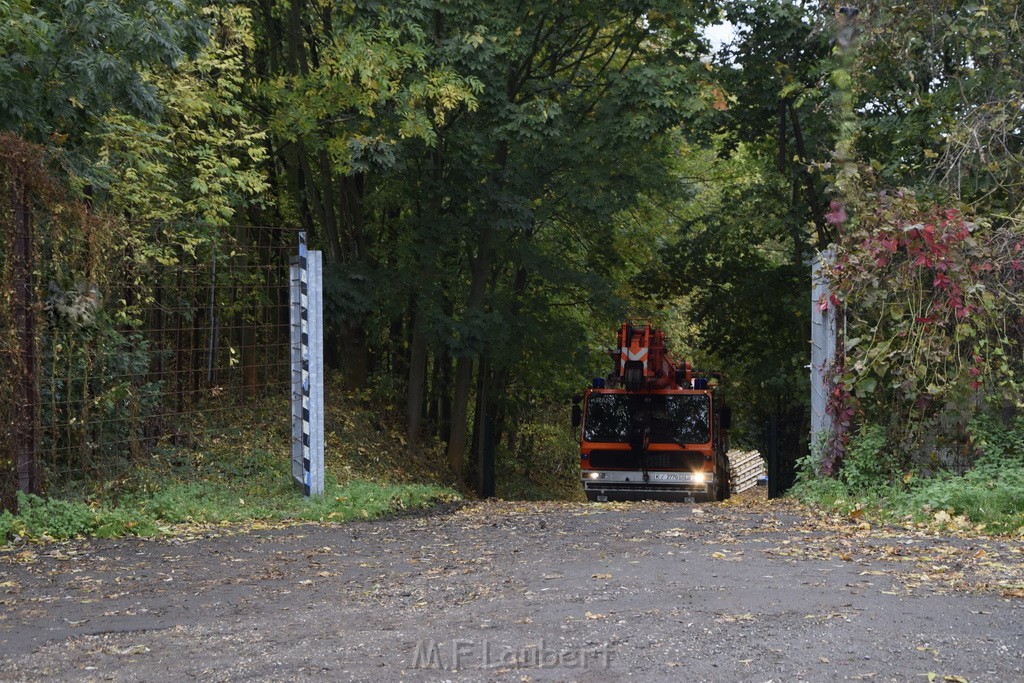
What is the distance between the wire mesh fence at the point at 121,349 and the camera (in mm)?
10797

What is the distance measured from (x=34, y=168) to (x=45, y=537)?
3.36 m

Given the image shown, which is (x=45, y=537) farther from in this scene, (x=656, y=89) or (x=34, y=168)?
(x=656, y=89)

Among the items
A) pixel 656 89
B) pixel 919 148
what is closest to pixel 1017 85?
pixel 919 148

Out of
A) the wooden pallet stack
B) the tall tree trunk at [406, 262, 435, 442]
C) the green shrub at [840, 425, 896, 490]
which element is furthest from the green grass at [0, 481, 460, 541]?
the wooden pallet stack

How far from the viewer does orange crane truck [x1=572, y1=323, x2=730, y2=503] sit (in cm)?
2019

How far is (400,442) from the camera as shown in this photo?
73.9ft

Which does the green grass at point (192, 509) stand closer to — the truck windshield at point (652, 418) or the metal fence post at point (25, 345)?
the metal fence post at point (25, 345)

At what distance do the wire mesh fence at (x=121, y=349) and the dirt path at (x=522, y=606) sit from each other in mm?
1857

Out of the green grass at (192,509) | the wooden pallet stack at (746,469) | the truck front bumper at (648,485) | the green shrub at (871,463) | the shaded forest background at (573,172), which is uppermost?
the shaded forest background at (573,172)

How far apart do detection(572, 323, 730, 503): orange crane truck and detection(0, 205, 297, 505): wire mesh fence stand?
682 centimetres

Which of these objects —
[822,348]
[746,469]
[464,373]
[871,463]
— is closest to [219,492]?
[871,463]

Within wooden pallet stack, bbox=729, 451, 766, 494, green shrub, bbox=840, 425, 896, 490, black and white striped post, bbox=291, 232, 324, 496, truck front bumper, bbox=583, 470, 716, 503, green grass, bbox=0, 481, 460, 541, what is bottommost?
wooden pallet stack, bbox=729, 451, 766, 494

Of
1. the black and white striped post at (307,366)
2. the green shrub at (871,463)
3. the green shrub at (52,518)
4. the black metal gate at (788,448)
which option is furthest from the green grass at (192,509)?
the black metal gate at (788,448)

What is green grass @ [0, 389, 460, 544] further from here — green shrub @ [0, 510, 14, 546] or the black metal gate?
the black metal gate
